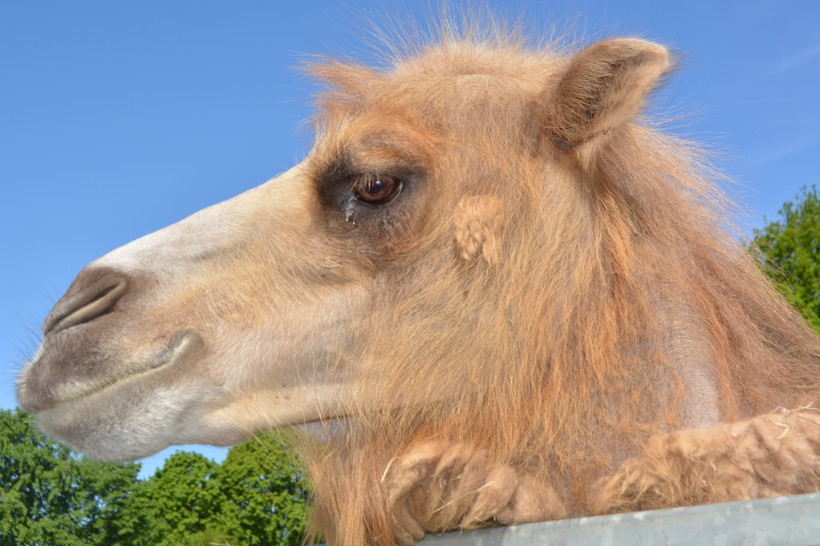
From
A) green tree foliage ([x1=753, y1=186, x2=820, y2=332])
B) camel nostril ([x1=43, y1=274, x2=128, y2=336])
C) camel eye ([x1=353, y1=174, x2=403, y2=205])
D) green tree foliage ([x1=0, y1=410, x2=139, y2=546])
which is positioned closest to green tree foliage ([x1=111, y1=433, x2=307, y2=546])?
green tree foliage ([x1=0, y1=410, x2=139, y2=546])

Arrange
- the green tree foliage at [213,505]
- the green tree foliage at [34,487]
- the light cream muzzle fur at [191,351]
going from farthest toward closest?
the green tree foliage at [213,505] → the green tree foliage at [34,487] → the light cream muzzle fur at [191,351]

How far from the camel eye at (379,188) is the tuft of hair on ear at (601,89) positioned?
52cm

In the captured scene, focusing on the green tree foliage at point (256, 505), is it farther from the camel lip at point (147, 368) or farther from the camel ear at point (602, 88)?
the camel ear at point (602, 88)

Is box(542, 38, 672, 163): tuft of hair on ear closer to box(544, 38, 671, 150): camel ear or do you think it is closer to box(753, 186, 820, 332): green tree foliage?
box(544, 38, 671, 150): camel ear

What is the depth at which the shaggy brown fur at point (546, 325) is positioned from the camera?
78.8 inches

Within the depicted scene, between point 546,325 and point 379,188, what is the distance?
666 millimetres

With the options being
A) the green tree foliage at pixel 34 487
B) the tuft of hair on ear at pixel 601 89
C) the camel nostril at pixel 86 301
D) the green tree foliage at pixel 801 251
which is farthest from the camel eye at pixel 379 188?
the green tree foliage at pixel 34 487

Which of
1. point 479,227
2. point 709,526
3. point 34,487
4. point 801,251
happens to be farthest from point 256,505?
point 709,526

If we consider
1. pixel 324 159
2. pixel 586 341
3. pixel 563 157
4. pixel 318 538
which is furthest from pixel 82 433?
pixel 563 157

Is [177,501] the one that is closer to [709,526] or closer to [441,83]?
[441,83]

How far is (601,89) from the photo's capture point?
2348 millimetres

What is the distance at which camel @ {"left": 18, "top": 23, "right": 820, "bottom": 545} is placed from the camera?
2119 mm

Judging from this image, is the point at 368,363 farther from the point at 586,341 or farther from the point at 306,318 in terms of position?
the point at 586,341

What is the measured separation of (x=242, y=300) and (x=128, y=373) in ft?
1.35
